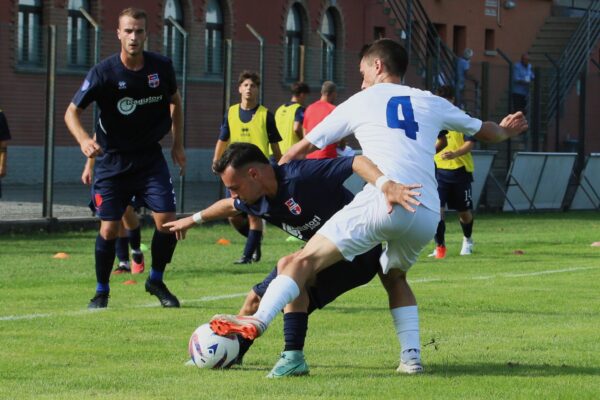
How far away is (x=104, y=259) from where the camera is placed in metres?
11.9

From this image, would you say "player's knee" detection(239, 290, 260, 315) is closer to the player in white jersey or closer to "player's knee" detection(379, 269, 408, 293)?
the player in white jersey

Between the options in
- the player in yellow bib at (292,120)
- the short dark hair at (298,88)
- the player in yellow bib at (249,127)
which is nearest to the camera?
the player in yellow bib at (249,127)

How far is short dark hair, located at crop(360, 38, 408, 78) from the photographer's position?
867 centimetres

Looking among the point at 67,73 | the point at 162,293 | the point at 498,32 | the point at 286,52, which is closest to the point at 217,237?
the point at 67,73

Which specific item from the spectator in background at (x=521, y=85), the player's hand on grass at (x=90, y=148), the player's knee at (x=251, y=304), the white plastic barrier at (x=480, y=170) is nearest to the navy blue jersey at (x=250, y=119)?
the player's hand on grass at (x=90, y=148)

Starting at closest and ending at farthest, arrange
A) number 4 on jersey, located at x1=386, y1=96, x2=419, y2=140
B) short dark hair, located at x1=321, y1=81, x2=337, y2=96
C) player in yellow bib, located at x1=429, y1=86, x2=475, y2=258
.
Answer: number 4 on jersey, located at x1=386, y1=96, x2=419, y2=140
player in yellow bib, located at x1=429, y1=86, x2=475, y2=258
short dark hair, located at x1=321, y1=81, x2=337, y2=96

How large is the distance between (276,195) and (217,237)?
501 inches

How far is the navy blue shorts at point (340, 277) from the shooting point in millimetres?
8461

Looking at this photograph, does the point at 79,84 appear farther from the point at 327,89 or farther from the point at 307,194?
the point at 307,194

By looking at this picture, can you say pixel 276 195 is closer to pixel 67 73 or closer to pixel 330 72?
pixel 67 73

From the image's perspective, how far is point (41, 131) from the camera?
25375mm

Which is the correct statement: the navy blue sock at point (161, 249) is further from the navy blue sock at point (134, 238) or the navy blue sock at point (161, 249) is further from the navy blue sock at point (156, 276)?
the navy blue sock at point (134, 238)

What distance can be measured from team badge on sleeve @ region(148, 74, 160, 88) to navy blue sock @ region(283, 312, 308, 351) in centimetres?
403

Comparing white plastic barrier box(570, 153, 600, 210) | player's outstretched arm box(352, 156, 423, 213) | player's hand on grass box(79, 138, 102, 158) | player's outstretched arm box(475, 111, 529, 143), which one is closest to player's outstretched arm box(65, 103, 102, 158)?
player's hand on grass box(79, 138, 102, 158)
